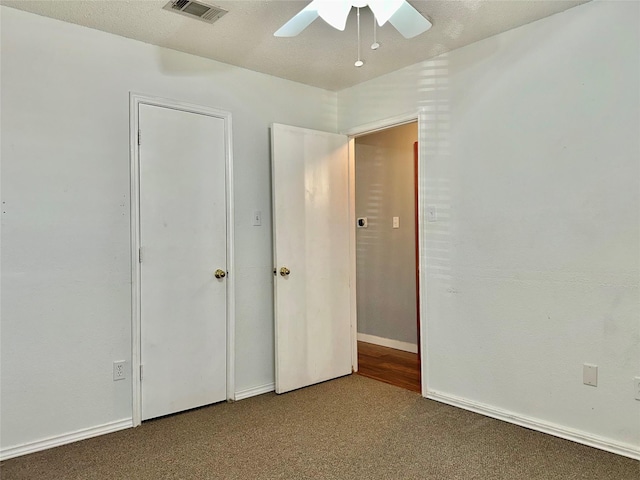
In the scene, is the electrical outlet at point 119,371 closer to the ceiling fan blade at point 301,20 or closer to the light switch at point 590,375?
the ceiling fan blade at point 301,20

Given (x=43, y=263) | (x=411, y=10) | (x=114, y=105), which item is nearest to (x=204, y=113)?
(x=114, y=105)

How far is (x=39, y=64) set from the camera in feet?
8.30

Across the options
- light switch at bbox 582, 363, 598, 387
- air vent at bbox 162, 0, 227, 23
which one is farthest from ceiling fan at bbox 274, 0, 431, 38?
light switch at bbox 582, 363, 598, 387

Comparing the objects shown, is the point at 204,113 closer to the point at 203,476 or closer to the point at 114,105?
→ the point at 114,105

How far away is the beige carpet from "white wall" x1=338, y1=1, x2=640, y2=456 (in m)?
0.26

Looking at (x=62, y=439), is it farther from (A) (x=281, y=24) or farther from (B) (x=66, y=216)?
(A) (x=281, y=24)

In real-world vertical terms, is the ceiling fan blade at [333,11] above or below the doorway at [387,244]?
above

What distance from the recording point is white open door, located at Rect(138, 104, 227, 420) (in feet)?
9.43

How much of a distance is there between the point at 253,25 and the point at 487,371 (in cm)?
251

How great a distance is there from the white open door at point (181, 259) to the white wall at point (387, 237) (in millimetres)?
1937

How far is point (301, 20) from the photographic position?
2207mm

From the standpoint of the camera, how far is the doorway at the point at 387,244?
4570 millimetres

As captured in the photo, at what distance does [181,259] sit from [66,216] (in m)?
0.71

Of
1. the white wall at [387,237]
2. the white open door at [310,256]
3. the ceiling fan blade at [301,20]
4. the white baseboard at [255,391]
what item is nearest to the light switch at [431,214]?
the white open door at [310,256]
